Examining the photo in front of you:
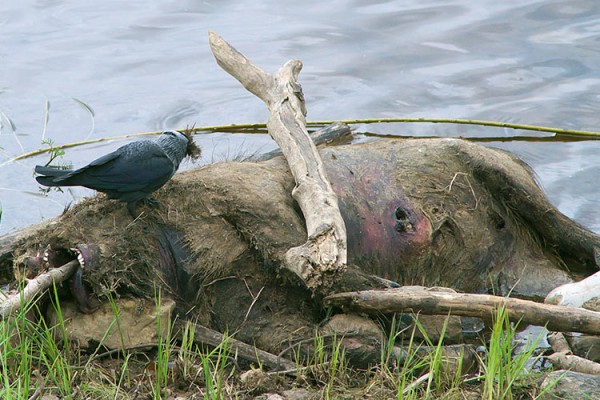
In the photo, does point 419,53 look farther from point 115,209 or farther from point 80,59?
point 115,209

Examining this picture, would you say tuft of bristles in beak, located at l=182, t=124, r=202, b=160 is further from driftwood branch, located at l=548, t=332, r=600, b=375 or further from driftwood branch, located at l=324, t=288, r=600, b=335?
driftwood branch, located at l=548, t=332, r=600, b=375

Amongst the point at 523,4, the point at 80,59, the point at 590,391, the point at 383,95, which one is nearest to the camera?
the point at 590,391

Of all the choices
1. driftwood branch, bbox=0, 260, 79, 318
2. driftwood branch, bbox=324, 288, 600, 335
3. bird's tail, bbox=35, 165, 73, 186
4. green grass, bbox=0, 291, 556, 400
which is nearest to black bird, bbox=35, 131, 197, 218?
bird's tail, bbox=35, 165, 73, 186

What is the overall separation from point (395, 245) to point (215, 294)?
1.13 meters

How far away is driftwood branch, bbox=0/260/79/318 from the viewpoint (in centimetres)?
434

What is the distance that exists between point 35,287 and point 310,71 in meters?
5.79

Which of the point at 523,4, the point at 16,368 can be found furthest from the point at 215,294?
the point at 523,4

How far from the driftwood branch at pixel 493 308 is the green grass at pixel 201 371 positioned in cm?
12

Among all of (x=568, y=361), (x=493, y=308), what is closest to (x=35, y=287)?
(x=493, y=308)

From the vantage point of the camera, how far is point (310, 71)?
9.79 metres

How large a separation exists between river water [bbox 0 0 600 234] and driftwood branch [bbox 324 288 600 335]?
9.67 ft

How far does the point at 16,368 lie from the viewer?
4340 mm

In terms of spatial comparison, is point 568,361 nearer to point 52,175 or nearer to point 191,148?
point 191,148

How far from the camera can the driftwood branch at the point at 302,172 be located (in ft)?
14.1
